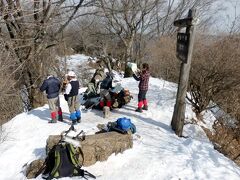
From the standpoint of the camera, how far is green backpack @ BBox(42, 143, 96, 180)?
5.95 meters

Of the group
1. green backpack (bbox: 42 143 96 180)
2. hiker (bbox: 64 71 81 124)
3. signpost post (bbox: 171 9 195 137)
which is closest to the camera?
green backpack (bbox: 42 143 96 180)

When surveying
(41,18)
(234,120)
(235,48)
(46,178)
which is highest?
(41,18)

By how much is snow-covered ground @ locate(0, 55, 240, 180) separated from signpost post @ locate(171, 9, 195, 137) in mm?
398

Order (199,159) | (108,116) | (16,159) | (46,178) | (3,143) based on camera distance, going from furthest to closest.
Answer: (108,116)
(3,143)
(16,159)
(199,159)
(46,178)

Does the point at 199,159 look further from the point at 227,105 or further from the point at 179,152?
the point at 227,105

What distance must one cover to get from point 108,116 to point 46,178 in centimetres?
386

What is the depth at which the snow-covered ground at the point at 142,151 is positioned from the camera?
6.15 m

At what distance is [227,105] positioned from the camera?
1080 centimetres

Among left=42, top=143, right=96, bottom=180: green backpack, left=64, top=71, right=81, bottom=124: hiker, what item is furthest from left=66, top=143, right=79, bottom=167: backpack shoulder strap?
left=64, top=71, right=81, bottom=124: hiker

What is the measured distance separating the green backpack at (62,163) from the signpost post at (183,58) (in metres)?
3.37

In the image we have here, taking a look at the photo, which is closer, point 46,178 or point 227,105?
point 46,178

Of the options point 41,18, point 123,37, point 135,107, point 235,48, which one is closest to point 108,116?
point 135,107

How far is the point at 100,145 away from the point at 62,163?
99 cm

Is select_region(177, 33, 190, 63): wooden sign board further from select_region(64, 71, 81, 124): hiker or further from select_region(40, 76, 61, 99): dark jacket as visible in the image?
select_region(40, 76, 61, 99): dark jacket
